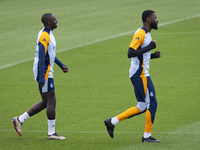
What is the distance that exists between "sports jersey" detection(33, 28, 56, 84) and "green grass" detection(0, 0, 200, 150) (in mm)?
1157

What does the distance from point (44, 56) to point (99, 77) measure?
536 centimetres

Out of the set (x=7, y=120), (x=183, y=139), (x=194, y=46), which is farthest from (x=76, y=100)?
(x=194, y=46)

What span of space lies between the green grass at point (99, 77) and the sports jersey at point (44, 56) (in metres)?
1.16

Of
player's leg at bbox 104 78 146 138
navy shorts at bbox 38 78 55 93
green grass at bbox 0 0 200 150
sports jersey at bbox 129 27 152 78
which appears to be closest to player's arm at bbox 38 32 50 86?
navy shorts at bbox 38 78 55 93

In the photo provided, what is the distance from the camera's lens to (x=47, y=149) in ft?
22.7

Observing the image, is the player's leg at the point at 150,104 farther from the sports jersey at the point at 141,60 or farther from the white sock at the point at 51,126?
the white sock at the point at 51,126

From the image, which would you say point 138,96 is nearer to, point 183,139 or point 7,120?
point 183,139

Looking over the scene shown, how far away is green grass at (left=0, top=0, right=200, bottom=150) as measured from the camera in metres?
7.61

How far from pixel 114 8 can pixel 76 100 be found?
46.9 ft

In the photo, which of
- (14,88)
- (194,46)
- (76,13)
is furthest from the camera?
(76,13)

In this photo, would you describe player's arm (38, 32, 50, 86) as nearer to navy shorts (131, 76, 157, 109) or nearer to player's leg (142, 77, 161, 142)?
navy shorts (131, 76, 157, 109)

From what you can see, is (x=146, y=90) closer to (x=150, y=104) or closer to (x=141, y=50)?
(x=150, y=104)

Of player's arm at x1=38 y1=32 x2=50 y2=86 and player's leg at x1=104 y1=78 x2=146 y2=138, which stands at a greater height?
player's arm at x1=38 y1=32 x2=50 y2=86

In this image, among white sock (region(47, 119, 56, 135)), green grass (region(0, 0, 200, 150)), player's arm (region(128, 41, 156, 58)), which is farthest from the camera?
green grass (region(0, 0, 200, 150))
